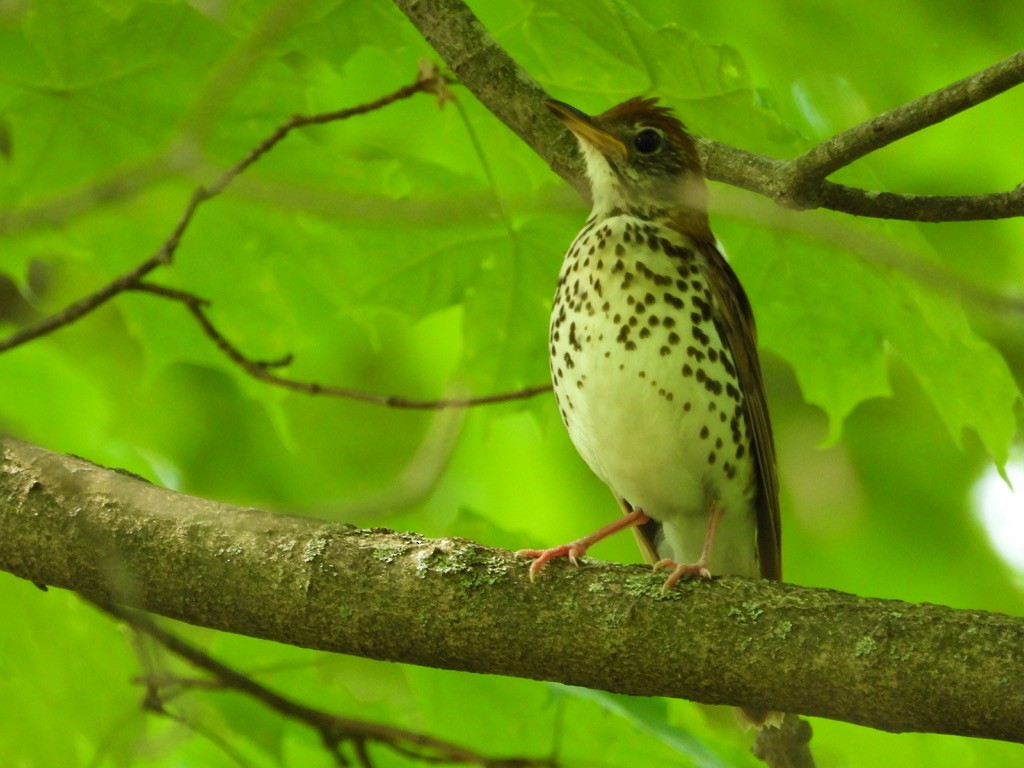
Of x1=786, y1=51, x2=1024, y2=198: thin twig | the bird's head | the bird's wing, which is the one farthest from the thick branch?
the bird's head

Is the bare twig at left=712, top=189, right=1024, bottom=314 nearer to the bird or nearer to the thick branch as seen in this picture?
the thick branch

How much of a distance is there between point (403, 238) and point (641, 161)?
2.93ft

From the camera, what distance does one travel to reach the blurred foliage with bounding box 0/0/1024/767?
3.51 meters

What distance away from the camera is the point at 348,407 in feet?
20.5

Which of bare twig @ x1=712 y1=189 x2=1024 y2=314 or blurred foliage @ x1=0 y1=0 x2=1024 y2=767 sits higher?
blurred foliage @ x1=0 y1=0 x2=1024 y2=767

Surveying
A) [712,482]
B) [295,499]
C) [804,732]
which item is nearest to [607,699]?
[804,732]

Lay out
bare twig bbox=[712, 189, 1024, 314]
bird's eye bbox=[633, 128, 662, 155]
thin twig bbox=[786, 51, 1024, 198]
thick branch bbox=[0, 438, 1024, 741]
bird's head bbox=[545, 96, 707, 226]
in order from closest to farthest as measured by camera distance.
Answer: bare twig bbox=[712, 189, 1024, 314] → thin twig bbox=[786, 51, 1024, 198] → thick branch bbox=[0, 438, 1024, 741] → bird's head bbox=[545, 96, 707, 226] → bird's eye bbox=[633, 128, 662, 155]

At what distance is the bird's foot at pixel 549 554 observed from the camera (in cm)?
297

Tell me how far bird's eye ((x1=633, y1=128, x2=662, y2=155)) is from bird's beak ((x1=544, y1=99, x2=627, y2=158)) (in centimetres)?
9

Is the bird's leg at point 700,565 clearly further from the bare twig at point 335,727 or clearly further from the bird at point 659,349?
the bare twig at point 335,727

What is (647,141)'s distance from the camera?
4.45 m

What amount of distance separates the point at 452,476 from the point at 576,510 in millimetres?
630

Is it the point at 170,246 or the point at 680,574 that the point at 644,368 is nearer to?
the point at 680,574

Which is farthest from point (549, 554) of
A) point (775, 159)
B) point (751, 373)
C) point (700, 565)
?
point (751, 373)
